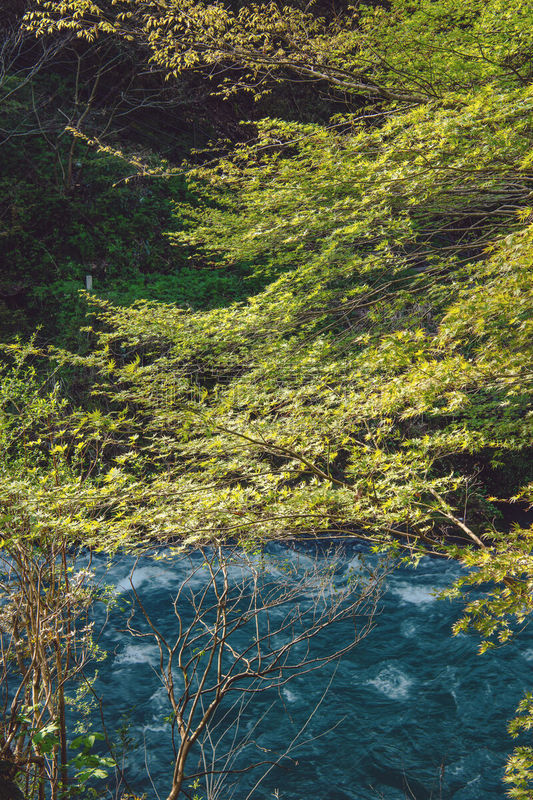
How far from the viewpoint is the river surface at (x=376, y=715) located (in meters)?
4.76

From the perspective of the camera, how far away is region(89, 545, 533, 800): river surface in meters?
4.76

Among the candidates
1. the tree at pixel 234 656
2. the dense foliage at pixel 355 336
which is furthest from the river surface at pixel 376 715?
the dense foliage at pixel 355 336

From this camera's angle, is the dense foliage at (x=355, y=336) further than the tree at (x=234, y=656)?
No

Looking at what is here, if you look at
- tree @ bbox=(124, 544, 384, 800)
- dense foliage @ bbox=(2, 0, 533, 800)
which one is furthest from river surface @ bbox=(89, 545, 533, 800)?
dense foliage @ bbox=(2, 0, 533, 800)

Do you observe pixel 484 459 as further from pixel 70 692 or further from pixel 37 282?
pixel 37 282

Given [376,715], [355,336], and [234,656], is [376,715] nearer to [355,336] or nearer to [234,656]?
[234,656]

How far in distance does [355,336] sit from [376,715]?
13.5 ft

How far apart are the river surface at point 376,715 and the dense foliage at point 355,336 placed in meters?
0.56

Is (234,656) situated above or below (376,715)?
above

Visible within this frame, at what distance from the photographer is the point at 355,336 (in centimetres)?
590

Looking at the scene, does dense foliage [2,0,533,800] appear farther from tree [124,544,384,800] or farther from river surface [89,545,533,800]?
tree [124,544,384,800]

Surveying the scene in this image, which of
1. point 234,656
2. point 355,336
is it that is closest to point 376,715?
point 234,656

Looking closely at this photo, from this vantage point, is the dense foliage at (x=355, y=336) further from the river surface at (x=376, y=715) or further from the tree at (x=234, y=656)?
the tree at (x=234, y=656)

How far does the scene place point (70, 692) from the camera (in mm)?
5781
